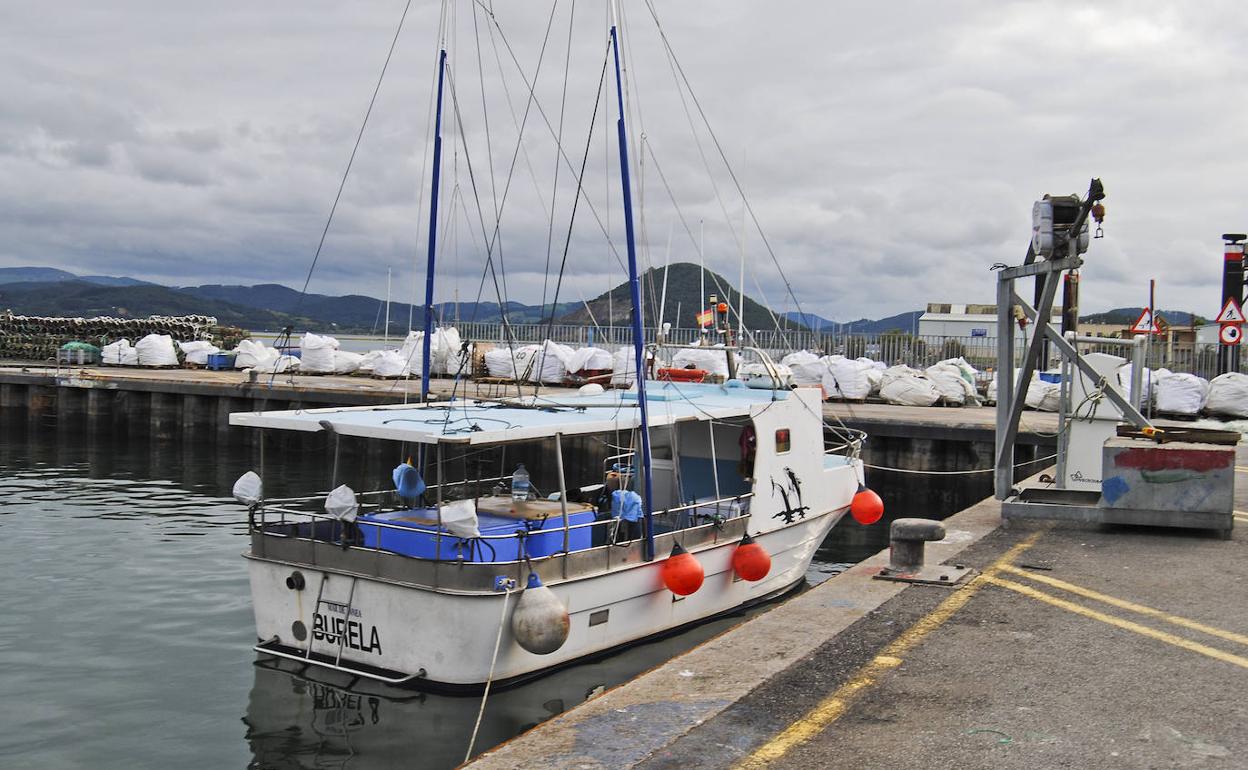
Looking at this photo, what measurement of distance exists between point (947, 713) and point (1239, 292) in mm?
20454

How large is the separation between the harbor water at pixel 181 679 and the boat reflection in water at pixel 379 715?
16mm

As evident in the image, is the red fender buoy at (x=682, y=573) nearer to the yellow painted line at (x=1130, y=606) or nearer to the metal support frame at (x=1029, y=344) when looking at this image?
the yellow painted line at (x=1130, y=606)

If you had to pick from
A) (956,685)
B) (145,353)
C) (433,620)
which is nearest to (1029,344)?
(956,685)

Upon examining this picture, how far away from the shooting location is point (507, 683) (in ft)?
29.6

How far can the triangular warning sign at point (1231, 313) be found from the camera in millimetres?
21172

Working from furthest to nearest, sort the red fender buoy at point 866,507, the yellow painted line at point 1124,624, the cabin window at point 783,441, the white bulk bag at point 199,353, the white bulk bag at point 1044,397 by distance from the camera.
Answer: the white bulk bag at point 199,353 < the white bulk bag at point 1044,397 < the red fender buoy at point 866,507 < the cabin window at point 783,441 < the yellow painted line at point 1124,624

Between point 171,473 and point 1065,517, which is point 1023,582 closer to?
point 1065,517

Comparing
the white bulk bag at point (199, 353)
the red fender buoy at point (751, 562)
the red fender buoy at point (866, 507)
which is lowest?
the red fender buoy at point (751, 562)

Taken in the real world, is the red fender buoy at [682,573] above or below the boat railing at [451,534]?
below

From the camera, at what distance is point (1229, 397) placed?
2459cm

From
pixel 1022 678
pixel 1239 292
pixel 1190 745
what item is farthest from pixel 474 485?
pixel 1239 292

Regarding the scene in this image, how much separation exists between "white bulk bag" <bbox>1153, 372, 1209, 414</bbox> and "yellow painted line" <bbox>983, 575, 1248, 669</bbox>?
1863 cm

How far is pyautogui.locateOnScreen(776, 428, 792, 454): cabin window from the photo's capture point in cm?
1249

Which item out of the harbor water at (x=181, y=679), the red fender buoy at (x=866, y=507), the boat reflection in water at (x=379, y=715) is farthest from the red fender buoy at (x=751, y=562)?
the red fender buoy at (x=866, y=507)
